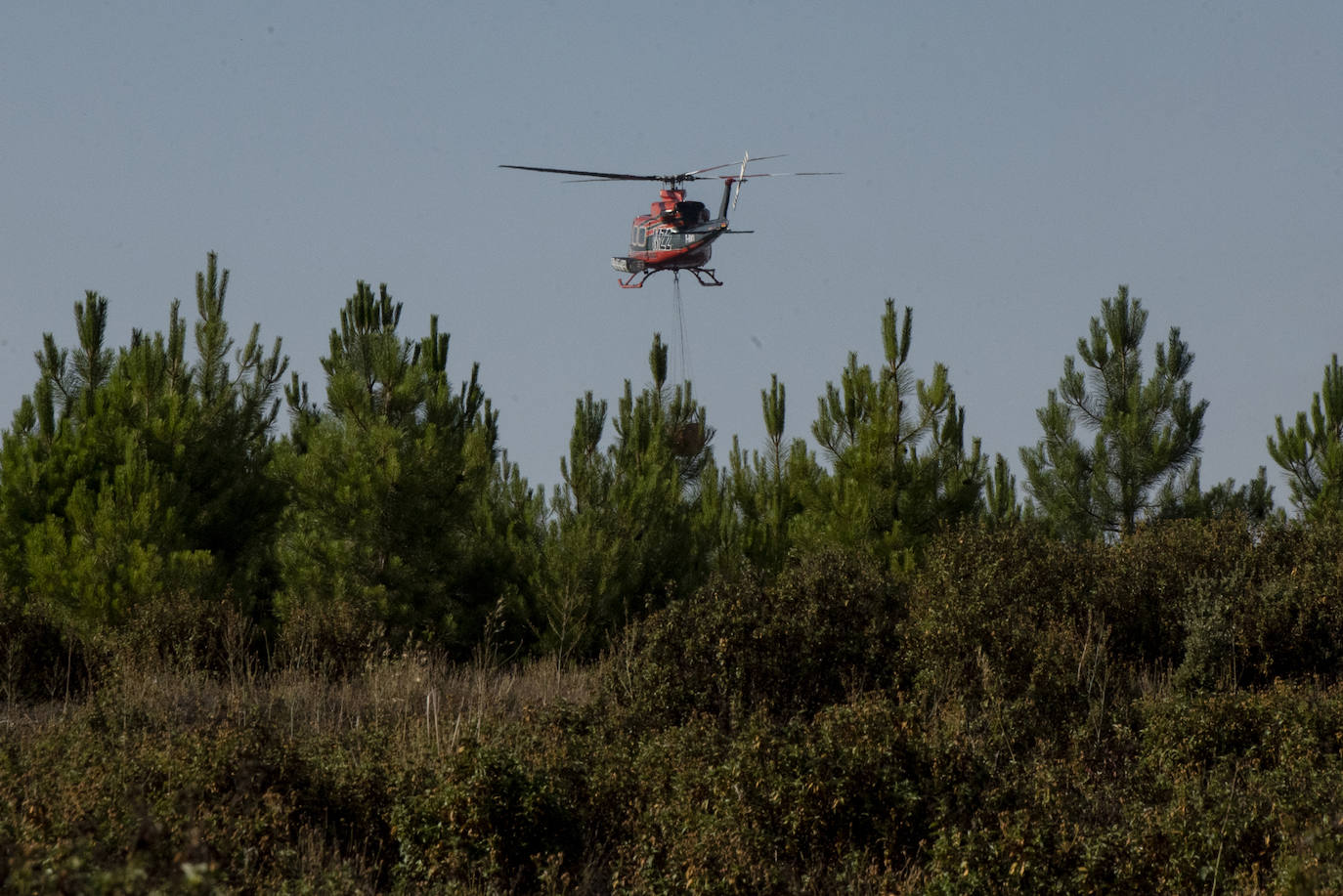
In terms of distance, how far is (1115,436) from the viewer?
25078 millimetres

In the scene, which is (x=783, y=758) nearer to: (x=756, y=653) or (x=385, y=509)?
(x=756, y=653)

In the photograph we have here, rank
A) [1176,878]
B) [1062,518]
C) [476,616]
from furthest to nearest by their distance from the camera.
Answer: [1062,518] → [476,616] → [1176,878]

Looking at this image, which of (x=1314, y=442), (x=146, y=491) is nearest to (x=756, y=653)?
(x=146, y=491)

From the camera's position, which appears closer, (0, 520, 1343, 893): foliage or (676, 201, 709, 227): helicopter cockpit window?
(0, 520, 1343, 893): foliage

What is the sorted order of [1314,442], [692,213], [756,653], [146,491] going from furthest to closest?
1. [692,213]
2. [1314,442]
3. [146,491]
4. [756,653]

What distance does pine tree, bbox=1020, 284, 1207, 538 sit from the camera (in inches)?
979

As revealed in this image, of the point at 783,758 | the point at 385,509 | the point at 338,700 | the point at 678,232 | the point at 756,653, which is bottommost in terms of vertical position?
the point at 783,758

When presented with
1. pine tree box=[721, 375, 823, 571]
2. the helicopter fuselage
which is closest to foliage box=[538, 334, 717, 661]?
pine tree box=[721, 375, 823, 571]

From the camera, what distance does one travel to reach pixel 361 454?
767 inches

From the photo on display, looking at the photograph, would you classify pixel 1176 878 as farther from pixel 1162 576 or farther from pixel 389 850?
pixel 1162 576

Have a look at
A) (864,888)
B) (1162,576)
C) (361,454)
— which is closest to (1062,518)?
(1162,576)

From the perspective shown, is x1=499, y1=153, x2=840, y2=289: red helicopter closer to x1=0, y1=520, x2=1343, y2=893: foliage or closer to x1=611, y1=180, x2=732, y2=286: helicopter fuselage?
x1=611, y1=180, x2=732, y2=286: helicopter fuselage

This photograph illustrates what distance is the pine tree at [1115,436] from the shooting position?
24.9 meters

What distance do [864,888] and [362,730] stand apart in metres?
4.83
